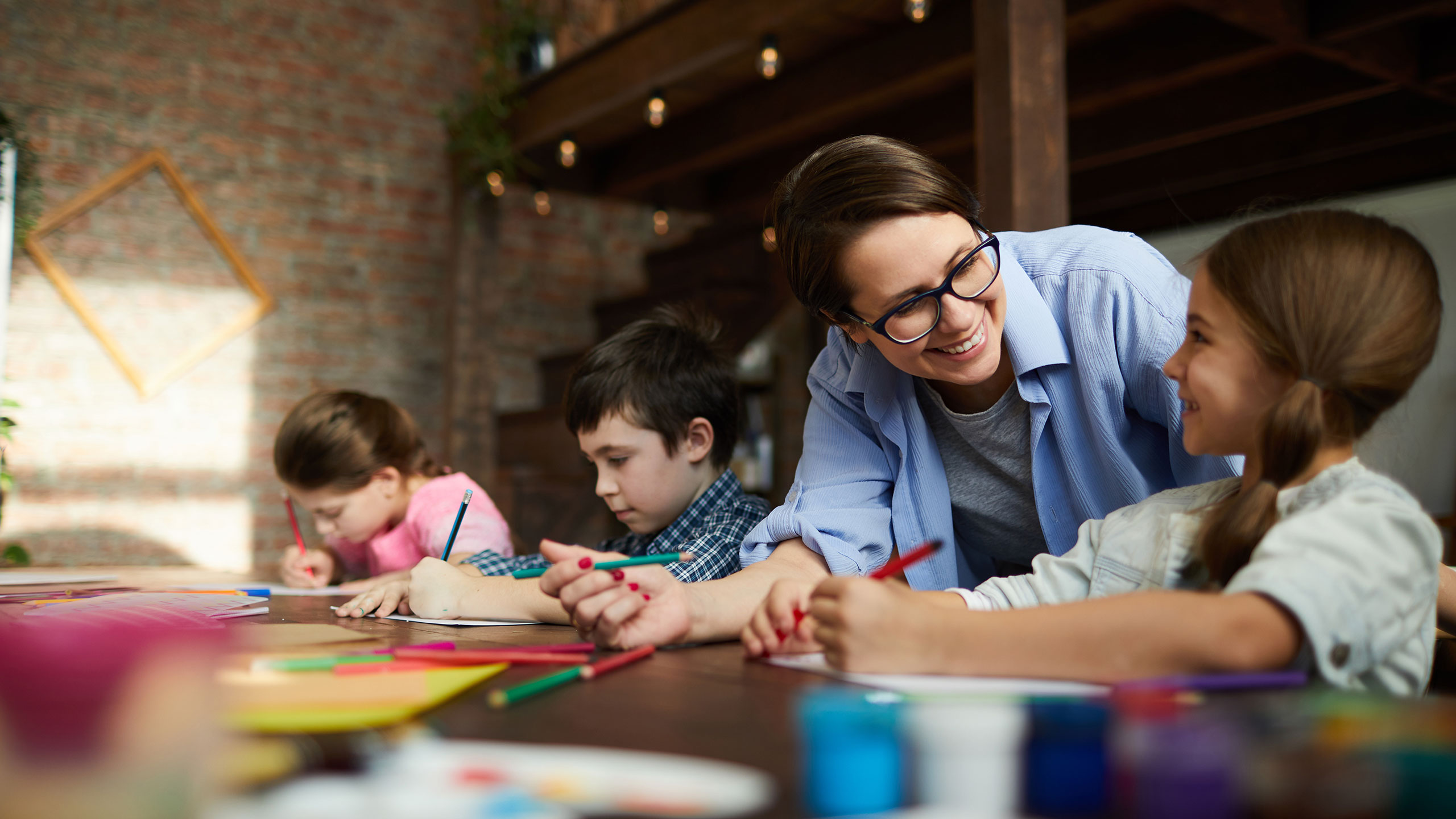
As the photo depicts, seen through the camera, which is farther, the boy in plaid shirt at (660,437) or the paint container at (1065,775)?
the boy in plaid shirt at (660,437)

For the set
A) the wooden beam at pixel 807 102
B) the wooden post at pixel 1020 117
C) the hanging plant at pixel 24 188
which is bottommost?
the wooden post at pixel 1020 117

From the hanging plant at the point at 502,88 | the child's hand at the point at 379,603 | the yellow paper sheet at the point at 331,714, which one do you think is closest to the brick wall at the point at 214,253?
the hanging plant at the point at 502,88

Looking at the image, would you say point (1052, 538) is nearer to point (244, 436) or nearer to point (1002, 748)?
point (1002, 748)

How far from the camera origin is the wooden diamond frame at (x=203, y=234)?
3.79 meters

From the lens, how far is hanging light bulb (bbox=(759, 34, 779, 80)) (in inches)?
114

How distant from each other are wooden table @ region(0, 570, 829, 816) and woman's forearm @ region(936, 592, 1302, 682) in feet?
0.38

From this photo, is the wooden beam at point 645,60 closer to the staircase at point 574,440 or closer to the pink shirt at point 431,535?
the staircase at point 574,440

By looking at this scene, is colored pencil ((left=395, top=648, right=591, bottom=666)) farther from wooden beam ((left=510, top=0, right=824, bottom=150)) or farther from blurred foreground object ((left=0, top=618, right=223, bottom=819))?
wooden beam ((left=510, top=0, right=824, bottom=150))

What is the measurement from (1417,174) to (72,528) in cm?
534

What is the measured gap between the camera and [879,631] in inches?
27.9

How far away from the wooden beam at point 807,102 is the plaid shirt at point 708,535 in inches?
74.7

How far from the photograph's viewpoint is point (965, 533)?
4.26 ft

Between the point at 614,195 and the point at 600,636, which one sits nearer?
the point at 600,636

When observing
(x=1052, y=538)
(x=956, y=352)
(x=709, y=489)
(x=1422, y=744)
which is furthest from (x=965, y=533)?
(x=1422, y=744)
